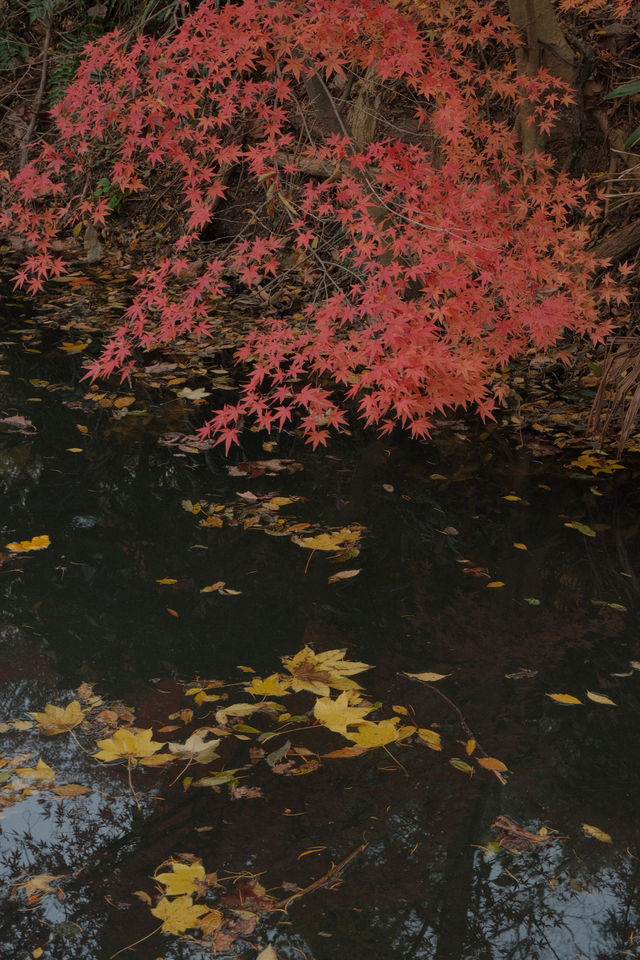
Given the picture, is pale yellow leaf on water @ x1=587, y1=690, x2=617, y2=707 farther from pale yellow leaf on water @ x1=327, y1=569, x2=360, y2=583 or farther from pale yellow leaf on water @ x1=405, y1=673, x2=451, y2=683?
pale yellow leaf on water @ x1=327, y1=569, x2=360, y2=583

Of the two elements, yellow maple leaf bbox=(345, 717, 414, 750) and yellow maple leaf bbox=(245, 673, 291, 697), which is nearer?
yellow maple leaf bbox=(345, 717, 414, 750)

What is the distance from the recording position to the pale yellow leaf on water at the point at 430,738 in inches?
76.2

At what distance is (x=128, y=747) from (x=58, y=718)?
0.62 ft

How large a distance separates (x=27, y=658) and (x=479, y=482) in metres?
1.71

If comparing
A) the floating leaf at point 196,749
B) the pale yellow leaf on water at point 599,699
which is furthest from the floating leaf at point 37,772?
the pale yellow leaf on water at point 599,699

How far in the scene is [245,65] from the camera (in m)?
2.88

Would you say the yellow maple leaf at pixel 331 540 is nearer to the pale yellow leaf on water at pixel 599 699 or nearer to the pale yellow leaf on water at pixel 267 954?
the pale yellow leaf on water at pixel 599 699

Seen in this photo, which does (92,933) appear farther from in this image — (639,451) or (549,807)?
(639,451)

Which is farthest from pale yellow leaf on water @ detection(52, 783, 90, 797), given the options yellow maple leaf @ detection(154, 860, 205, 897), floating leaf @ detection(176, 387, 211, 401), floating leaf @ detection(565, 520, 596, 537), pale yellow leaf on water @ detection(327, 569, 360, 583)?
floating leaf @ detection(176, 387, 211, 401)

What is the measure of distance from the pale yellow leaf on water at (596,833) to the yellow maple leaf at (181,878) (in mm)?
742

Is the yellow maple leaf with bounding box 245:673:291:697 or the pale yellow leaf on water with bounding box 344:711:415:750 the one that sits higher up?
the pale yellow leaf on water with bounding box 344:711:415:750

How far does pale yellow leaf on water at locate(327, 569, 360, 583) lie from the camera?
2539 millimetres

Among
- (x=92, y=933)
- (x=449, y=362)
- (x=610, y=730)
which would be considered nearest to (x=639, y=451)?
(x=449, y=362)

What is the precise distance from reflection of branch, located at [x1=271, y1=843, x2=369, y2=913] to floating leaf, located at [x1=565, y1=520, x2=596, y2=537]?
152 cm
